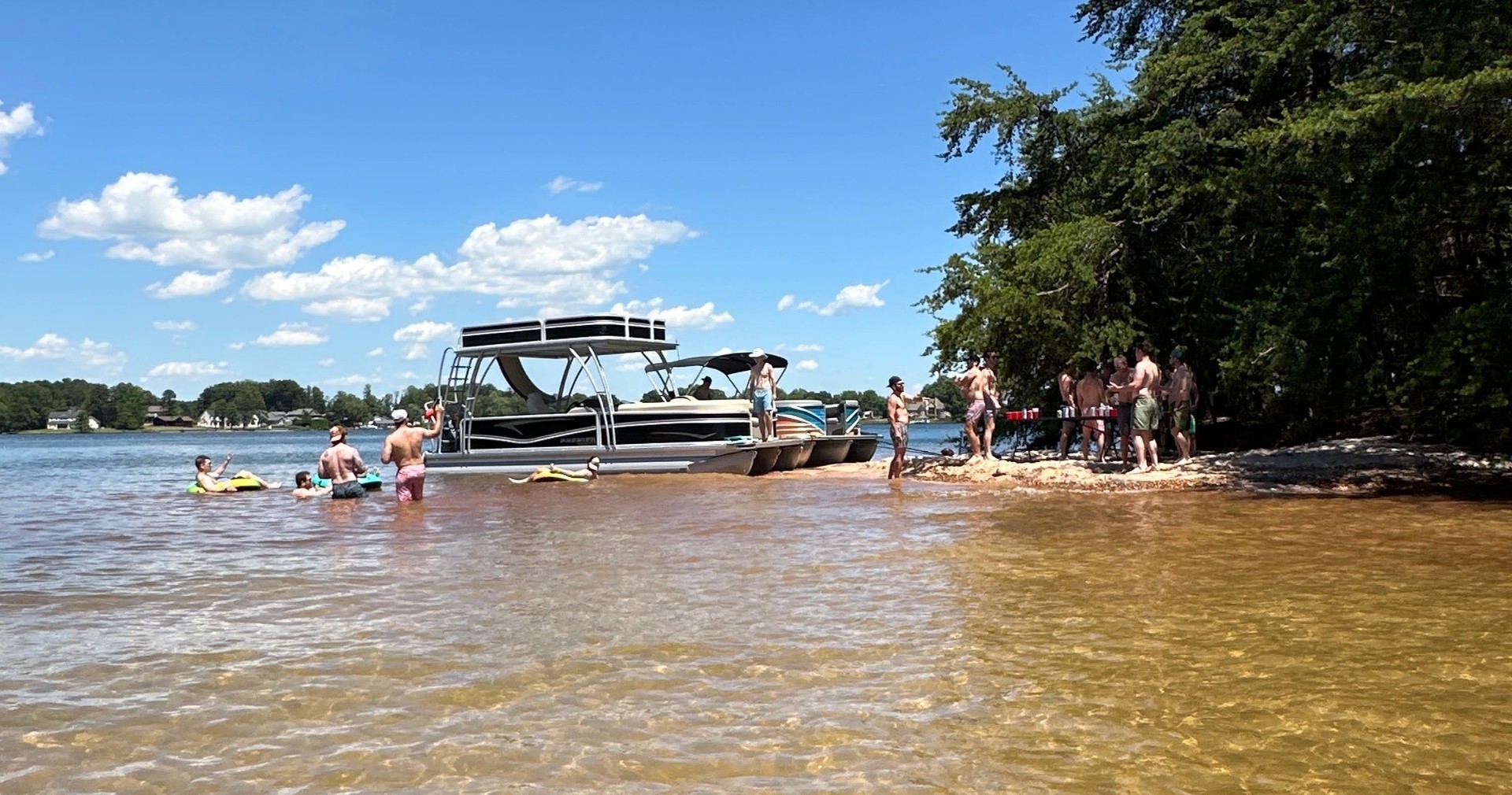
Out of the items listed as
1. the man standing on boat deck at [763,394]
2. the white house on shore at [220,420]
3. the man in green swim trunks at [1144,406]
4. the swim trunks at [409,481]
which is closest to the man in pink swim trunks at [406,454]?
the swim trunks at [409,481]

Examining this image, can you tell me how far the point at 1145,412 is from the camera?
16156 mm

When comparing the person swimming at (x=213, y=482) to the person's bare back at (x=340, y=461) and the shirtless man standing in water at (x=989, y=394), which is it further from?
the shirtless man standing in water at (x=989, y=394)

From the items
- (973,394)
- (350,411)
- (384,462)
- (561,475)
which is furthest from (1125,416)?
(350,411)

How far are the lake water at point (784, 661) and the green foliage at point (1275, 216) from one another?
366 centimetres

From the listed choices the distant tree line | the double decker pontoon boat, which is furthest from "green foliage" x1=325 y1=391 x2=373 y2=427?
the double decker pontoon boat

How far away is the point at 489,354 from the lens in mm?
23312

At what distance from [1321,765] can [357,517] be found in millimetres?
12911

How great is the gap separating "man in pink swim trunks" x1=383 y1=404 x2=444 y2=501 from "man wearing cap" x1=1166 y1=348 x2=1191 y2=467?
1113 centimetres

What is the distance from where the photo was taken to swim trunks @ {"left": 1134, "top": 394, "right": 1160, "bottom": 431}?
16.0 metres

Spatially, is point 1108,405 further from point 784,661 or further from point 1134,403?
point 784,661

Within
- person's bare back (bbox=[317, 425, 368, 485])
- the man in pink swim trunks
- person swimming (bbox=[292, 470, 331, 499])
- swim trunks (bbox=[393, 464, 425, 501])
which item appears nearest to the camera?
the man in pink swim trunks

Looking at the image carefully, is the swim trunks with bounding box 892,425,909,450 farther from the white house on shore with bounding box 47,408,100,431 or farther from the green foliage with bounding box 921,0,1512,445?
the white house on shore with bounding box 47,408,100,431

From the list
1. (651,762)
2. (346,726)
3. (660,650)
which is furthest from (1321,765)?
(346,726)

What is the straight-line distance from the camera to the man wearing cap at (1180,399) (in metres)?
16.7
